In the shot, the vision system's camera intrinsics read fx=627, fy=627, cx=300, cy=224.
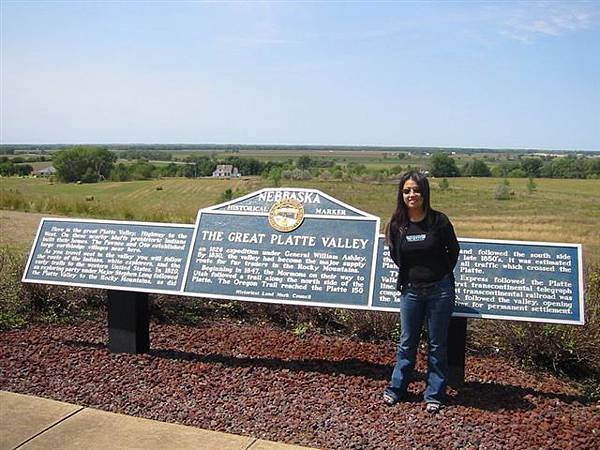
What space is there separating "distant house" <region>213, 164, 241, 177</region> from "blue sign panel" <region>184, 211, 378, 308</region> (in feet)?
128

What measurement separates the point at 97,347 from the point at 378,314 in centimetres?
248

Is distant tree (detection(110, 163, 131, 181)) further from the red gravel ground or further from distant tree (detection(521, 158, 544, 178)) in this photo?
the red gravel ground

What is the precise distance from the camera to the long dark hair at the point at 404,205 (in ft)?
13.0

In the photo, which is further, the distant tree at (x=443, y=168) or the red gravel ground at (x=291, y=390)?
the distant tree at (x=443, y=168)

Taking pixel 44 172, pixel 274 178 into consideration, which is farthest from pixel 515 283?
pixel 44 172

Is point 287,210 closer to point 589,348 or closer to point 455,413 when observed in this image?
point 455,413

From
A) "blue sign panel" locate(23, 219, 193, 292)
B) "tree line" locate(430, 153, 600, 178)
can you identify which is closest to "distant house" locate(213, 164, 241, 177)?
"tree line" locate(430, 153, 600, 178)

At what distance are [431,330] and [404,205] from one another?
2.78 feet

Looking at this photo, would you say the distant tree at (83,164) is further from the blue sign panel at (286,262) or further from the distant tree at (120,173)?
the blue sign panel at (286,262)

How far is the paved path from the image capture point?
144 inches

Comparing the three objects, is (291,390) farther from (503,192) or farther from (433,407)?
(503,192)

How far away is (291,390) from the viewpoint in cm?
448

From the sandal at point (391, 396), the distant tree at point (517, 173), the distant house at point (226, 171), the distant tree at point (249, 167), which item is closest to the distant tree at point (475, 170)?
the distant tree at point (517, 173)

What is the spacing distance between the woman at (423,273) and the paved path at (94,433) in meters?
1.06
